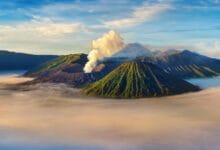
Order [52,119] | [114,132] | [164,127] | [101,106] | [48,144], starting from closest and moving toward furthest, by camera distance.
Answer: [48,144], [114,132], [164,127], [52,119], [101,106]

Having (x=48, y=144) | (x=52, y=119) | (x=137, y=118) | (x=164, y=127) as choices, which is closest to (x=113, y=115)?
(x=137, y=118)

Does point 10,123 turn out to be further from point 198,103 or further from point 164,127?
point 198,103

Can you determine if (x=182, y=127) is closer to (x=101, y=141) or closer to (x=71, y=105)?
(x=101, y=141)

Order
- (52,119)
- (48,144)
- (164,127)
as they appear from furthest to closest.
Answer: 1. (52,119)
2. (164,127)
3. (48,144)

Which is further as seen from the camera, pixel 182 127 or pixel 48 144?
pixel 182 127

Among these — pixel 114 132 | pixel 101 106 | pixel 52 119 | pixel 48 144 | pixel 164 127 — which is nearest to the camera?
pixel 48 144

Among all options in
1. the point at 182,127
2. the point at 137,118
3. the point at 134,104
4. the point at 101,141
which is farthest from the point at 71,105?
the point at 101,141
